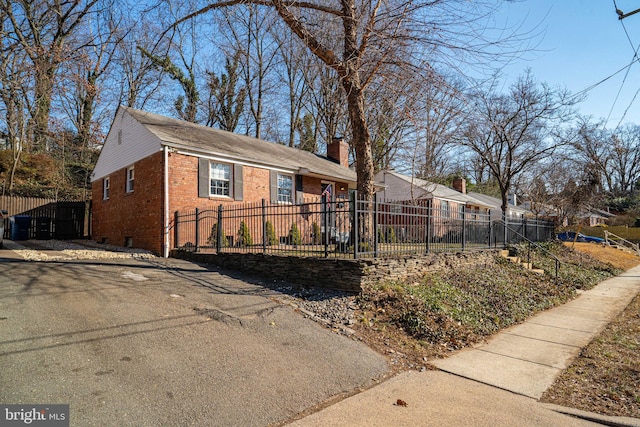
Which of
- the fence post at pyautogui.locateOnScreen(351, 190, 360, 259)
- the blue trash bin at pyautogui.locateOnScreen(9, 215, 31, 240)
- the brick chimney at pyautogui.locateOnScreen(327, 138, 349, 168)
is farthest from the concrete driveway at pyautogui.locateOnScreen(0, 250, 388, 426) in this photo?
the brick chimney at pyautogui.locateOnScreen(327, 138, 349, 168)

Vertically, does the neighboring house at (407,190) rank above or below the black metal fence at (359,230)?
above

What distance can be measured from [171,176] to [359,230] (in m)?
7.09

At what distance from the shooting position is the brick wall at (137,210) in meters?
12.2

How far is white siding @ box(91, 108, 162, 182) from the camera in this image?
1289 cm

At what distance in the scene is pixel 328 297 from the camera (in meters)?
6.84

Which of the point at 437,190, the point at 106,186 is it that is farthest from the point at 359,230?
the point at 437,190

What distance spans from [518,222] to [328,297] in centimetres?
1095

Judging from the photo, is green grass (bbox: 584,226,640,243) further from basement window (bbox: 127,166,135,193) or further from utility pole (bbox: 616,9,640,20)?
basement window (bbox: 127,166,135,193)

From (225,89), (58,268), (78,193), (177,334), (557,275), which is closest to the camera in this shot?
(177,334)

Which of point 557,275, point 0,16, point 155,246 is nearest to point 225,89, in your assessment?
point 0,16

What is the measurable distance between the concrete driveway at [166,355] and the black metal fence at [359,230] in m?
2.18

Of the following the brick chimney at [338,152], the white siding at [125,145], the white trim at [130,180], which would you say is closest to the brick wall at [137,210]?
the white trim at [130,180]

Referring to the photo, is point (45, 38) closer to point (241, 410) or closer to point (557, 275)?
point (241, 410)

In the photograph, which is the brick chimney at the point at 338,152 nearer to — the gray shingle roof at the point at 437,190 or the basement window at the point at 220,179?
the gray shingle roof at the point at 437,190
